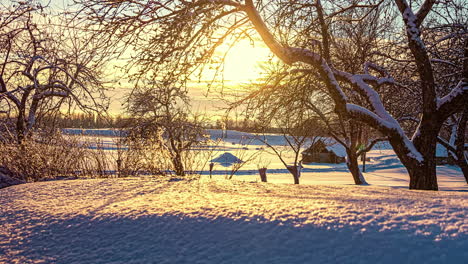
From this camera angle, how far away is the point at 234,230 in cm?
323

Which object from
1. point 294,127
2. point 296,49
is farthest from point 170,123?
point 296,49

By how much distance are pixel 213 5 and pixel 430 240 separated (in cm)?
516

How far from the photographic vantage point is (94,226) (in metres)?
3.65

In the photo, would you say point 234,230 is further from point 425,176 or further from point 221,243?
point 425,176

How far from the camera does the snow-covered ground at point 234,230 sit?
9.16 feet

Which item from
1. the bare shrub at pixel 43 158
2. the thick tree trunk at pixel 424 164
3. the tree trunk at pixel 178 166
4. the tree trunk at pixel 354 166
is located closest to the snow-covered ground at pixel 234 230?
the thick tree trunk at pixel 424 164

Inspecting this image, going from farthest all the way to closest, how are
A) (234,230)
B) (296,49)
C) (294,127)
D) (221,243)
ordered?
1. (294,127)
2. (296,49)
3. (234,230)
4. (221,243)

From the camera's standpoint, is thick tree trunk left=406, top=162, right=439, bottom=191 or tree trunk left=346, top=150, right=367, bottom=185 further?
tree trunk left=346, top=150, right=367, bottom=185

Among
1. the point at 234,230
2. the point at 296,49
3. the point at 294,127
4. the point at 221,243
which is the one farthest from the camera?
the point at 294,127

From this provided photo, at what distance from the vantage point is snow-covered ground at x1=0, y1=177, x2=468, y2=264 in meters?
2.79

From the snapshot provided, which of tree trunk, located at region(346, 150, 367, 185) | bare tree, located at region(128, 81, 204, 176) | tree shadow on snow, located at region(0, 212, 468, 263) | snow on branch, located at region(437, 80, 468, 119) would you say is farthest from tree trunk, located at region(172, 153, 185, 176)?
tree trunk, located at region(346, 150, 367, 185)

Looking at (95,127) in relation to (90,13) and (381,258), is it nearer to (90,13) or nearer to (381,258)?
(90,13)

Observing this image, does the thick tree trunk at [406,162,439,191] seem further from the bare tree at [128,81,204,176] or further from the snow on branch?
the bare tree at [128,81,204,176]

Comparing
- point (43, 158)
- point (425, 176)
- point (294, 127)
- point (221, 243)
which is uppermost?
point (294, 127)
